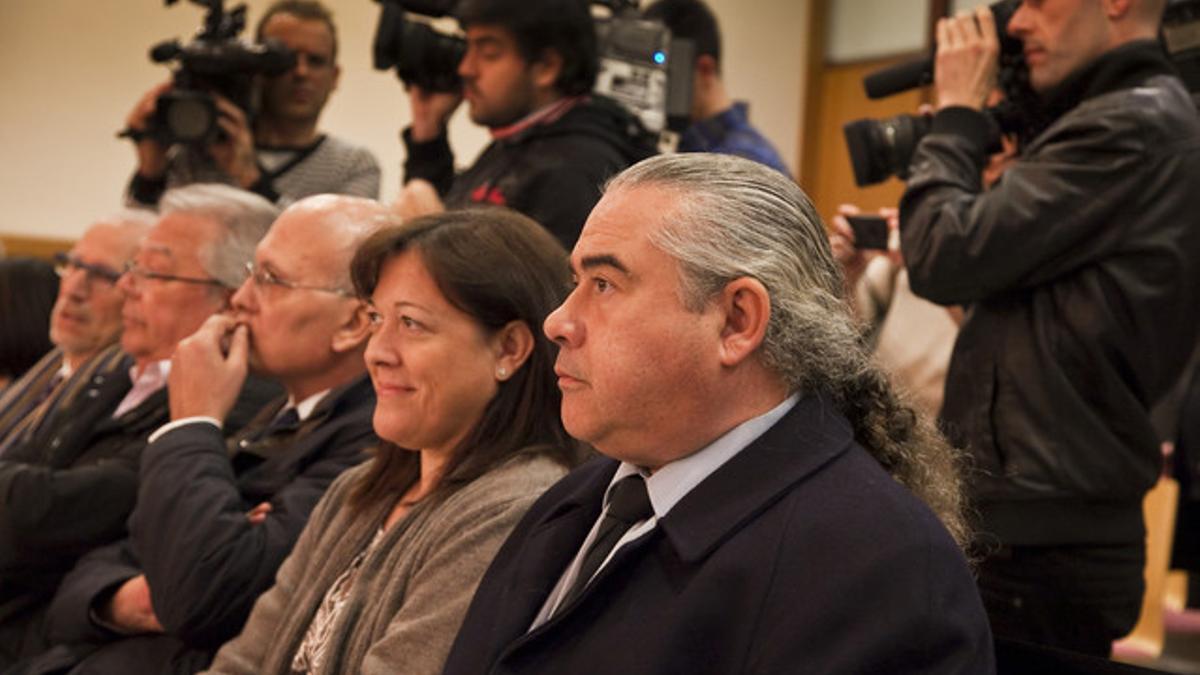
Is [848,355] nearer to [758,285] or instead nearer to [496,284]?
[758,285]

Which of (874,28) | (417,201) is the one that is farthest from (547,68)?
(874,28)

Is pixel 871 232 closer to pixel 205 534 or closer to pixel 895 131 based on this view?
pixel 895 131

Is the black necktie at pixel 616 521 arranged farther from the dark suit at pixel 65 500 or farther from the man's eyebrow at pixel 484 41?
the man's eyebrow at pixel 484 41

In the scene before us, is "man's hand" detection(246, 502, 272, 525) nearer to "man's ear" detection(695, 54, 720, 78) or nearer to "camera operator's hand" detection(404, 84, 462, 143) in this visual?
"camera operator's hand" detection(404, 84, 462, 143)

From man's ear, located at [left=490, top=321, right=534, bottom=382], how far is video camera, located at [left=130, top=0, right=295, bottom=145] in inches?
74.4

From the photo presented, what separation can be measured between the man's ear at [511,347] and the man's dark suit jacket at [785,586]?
1.68 feet

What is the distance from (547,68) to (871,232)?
68 centimetres

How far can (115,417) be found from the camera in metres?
2.91

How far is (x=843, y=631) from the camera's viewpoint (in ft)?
4.24

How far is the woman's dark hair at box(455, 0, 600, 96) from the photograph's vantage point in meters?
2.96

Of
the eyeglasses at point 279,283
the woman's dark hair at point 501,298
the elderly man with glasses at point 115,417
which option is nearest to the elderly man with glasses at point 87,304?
the elderly man with glasses at point 115,417

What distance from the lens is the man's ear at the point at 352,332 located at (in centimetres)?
251

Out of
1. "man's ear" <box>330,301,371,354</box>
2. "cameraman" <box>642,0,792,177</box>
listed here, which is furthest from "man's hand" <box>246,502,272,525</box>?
"cameraman" <box>642,0,792,177</box>

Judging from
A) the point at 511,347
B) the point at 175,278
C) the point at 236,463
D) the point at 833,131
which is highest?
Answer: the point at 511,347
